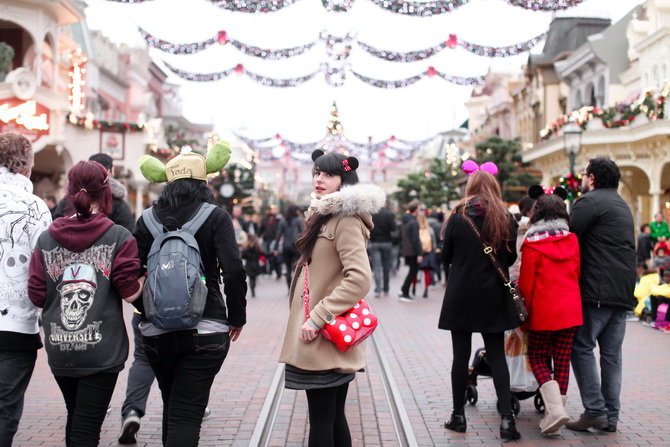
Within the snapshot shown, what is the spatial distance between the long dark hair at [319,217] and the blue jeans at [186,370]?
0.60 meters

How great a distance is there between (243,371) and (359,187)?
433 cm

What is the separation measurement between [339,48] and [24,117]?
8229 millimetres

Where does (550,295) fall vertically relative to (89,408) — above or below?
above

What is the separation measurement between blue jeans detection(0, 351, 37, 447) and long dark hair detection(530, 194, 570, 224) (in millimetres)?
3582

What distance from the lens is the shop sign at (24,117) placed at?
17562mm

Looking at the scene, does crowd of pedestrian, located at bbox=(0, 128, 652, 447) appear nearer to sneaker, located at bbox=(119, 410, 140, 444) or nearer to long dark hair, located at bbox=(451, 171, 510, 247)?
sneaker, located at bbox=(119, 410, 140, 444)

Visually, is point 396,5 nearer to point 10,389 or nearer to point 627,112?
point 10,389

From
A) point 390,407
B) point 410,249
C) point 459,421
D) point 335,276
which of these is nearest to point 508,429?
point 459,421

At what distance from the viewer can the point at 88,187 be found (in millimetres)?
3770

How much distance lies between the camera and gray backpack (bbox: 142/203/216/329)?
11.6 ft

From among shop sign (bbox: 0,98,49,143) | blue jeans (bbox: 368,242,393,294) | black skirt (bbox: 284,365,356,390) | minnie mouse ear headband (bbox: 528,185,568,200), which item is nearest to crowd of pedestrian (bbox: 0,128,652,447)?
black skirt (bbox: 284,365,356,390)

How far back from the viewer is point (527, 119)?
3456 cm

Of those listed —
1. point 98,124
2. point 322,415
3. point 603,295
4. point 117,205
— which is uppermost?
point 98,124

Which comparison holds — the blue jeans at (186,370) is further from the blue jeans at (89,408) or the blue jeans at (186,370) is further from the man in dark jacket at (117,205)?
the man in dark jacket at (117,205)
